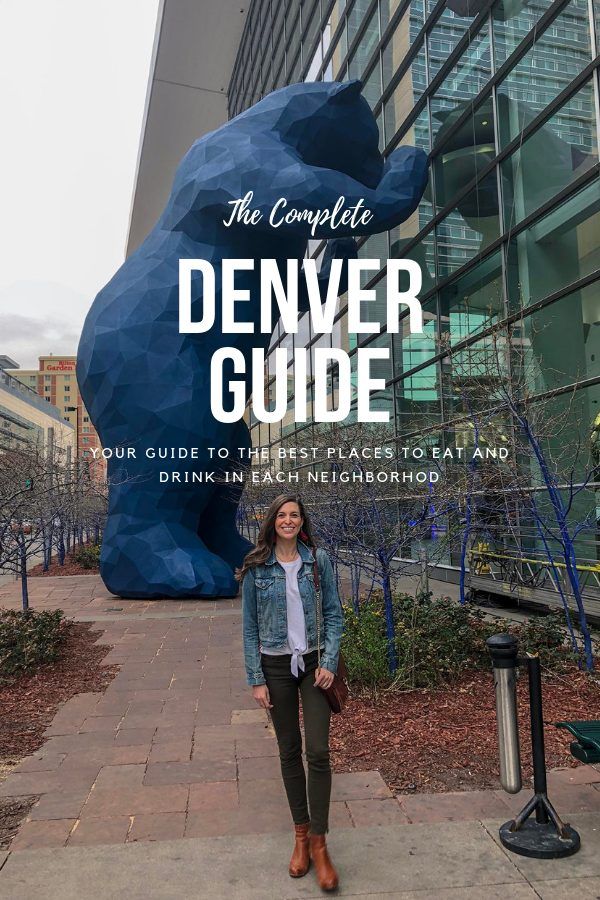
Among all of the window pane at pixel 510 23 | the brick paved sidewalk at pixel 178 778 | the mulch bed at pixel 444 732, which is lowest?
the brick paved sidewalk at pixel 178 778

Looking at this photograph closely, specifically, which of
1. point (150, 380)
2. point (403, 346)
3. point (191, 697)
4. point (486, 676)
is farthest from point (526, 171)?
point (191, 697)

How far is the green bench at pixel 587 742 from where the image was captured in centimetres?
300

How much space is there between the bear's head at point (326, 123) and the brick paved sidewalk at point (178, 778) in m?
6.65

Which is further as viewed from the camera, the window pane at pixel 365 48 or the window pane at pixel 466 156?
the window pane at pixel 365 48

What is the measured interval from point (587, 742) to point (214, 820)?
1668mm

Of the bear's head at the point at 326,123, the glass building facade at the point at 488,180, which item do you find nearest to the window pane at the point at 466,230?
the glass building facade at the point at 488,180

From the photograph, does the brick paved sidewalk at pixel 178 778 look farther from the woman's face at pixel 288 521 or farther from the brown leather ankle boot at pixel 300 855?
the woman's face at pixel 288 521

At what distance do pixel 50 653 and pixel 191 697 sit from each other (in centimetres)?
172

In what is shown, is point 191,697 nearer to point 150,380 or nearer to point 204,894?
point 204,894

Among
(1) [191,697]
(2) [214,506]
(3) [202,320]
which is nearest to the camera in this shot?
(1) [191,697]

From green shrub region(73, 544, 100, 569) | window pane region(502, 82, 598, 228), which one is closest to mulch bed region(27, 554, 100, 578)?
green shrub region(73, 544, 100, 569)

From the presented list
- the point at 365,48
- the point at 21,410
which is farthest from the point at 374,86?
the point at 21,410

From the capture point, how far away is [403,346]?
1452 centimetres

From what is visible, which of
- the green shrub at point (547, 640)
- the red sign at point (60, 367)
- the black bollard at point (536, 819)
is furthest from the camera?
the red sign at point (60, 367)
